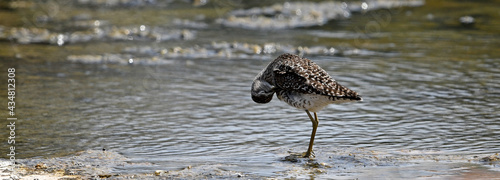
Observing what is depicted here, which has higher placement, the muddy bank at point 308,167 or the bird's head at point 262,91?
the bird's head at point 262,91

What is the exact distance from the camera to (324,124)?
29.1 feet

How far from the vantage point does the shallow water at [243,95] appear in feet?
25.9

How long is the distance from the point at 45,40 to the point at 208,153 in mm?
9778

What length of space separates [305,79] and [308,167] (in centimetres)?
95

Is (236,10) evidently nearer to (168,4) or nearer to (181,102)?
(168,4)

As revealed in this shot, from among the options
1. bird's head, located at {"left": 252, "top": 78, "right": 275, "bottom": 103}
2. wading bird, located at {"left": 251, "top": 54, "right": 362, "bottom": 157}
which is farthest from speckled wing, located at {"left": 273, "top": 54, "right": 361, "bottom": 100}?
bird's head, located at {"left": 252, "top": 78, "right": 275, "bottom": 103}

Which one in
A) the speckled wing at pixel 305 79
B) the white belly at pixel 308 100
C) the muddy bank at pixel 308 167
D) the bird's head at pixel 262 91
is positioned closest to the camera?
the muddy bank at pixel 308 167

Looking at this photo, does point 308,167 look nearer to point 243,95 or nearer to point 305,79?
point 305,79

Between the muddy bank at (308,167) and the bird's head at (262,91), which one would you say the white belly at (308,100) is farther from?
the muddy bank at (308,167)

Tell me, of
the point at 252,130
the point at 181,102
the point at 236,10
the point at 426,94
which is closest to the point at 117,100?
the point at 181,102

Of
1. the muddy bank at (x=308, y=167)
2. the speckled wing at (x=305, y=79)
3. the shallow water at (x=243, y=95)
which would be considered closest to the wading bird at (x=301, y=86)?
the speckled wing at (x=305, y=79)

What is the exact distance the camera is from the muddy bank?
21.7 ft

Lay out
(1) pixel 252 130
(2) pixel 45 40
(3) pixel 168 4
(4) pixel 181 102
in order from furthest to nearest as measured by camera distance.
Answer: (3) pixel 168 4
(2) pixel 45 40
(4) pixel 181 102
(1) pixel 252 130

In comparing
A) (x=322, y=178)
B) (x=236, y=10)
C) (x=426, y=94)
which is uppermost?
(x=236, y=10)
